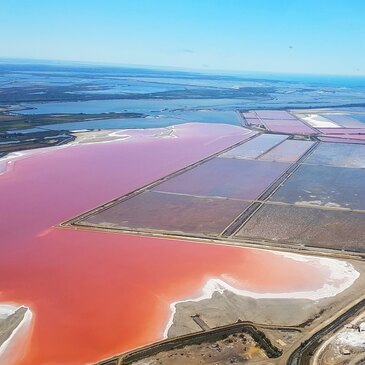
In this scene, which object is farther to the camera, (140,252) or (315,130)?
(315,130)

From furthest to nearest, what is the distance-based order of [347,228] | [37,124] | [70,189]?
[37,124] < [70,189] < [347,228]

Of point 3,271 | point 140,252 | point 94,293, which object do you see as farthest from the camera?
point 140,252

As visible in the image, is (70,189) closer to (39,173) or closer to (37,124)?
(39,173)

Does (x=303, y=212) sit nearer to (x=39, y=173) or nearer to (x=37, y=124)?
(x=39, y=173)

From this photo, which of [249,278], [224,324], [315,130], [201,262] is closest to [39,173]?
[201,262]

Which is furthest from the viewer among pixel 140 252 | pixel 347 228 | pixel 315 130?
pixel 315 130

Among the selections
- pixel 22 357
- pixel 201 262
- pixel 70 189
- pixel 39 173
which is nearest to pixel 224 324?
pixel 201 262

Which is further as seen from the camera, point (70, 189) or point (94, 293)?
point (70, 189)

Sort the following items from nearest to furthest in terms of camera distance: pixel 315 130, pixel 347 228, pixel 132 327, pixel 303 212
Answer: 1. pixel 132 327
2. pixel 347 228
3. pixel 303 212
4. pixel 315 130
